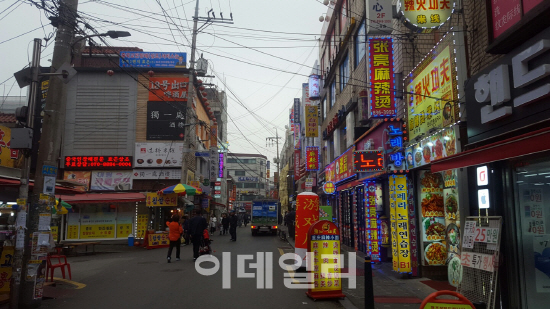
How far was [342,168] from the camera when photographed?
20.3 meters

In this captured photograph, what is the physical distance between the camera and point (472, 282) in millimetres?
6758

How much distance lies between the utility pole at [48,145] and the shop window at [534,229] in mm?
8516

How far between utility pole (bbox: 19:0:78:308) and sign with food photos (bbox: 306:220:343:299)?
17.3 ft

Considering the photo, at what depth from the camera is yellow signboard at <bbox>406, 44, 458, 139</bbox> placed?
30.7 ft

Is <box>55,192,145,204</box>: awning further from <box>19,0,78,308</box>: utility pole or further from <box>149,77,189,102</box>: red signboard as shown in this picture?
<box>19,0,78,308</box>: utility pole

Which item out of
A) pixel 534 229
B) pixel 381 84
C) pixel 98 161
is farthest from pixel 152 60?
pixel 534 229

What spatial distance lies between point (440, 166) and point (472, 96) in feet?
5.13

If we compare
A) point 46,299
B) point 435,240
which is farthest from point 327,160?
point 46,299

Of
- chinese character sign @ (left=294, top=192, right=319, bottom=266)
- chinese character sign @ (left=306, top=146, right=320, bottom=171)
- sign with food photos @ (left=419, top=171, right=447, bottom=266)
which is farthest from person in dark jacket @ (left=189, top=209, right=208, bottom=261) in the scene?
chinese character sign @ (left=306, top=146, right=320, bottom=171)

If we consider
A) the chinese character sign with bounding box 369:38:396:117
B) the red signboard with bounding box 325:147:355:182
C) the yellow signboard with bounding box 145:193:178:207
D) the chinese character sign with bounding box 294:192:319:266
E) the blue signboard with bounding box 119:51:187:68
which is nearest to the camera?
the chinese character sign with bounding box 294:192:319:266

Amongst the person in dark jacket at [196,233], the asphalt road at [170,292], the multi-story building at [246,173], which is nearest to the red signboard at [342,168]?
the person in dark jacket at [196,233]

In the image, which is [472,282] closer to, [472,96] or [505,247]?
[505,247]

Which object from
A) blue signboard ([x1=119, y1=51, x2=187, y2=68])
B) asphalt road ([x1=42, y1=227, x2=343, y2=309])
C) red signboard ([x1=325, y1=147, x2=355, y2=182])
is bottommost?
asphalt road ([x1=42, y1=227, x2=343, y2=309])

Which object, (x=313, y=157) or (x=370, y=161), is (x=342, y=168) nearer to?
(x=370, y=161)
